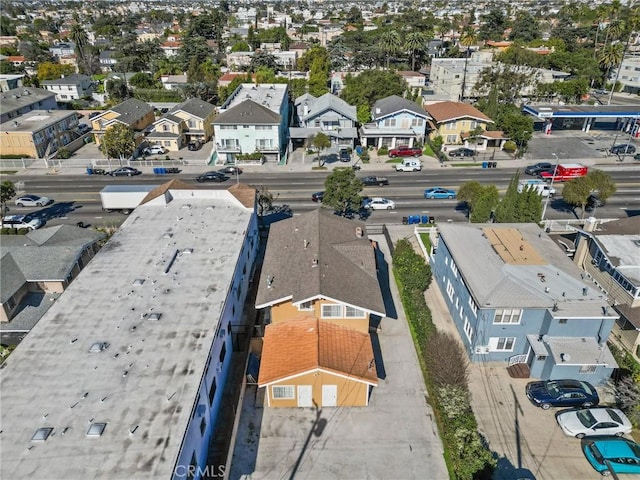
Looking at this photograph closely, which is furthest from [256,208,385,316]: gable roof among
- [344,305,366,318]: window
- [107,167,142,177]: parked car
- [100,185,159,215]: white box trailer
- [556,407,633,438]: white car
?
[107,167,142,177]: parked car

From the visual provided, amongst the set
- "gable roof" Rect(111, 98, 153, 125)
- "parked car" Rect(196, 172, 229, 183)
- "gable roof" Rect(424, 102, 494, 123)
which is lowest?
"parked car" Rect(196, 172, 229, 183)

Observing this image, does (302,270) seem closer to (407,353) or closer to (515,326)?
(407,353)

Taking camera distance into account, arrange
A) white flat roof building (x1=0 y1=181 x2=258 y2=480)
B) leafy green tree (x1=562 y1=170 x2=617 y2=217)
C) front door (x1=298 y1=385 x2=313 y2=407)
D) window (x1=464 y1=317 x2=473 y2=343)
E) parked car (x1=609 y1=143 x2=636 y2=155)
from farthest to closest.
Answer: parked car (x1=609 y1=143 x2=636 y2=155), leafy green tree (x1=562 y1=170 x2=617 y2=217), window (x1=464 y1=317 x2=473 y2=343), front door (x1=298 y1=385 x2=313 y2=407), white flat roof building (x1=0 y1=181 x2=258 y2=480)

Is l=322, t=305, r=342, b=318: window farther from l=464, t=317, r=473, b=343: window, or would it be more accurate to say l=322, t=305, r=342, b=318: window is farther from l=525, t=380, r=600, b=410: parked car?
l=525, t=380, r=600, b=410: parked car

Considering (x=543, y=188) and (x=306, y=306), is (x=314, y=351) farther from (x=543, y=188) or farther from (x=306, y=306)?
(x=543, y=188)

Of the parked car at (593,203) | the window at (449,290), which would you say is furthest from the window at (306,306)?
the parked car at (593,203)

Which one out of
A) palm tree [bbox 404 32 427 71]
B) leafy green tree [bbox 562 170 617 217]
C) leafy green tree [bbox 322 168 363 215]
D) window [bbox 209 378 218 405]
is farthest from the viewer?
palm tree [bbox 404 32 427 71]
